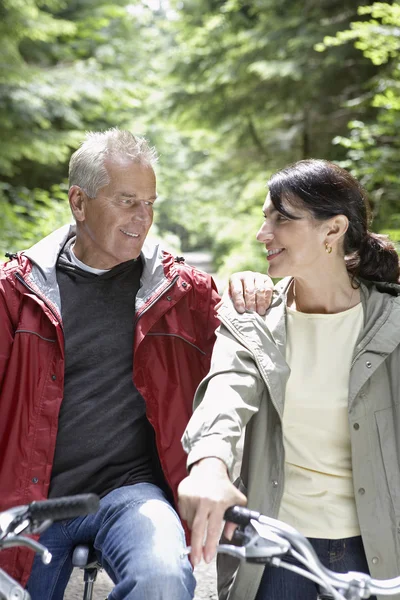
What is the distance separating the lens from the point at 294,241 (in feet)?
Answer: 7.81

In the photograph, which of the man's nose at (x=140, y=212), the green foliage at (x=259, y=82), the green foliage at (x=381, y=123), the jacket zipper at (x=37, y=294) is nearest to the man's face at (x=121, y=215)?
the man's nose at (x=140, y=212)

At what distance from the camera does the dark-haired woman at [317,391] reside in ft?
7.32

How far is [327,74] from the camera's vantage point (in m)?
10.1

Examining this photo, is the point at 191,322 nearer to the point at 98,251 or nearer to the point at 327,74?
the point at 98,251

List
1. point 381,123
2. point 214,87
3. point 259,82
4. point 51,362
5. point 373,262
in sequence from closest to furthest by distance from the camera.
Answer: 1. point 373,262
2. point 51,362
3. point 381,123
4. point 259,82
5. point 214,87

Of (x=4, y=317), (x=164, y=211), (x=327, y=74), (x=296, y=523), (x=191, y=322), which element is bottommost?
(x=164, y=211)

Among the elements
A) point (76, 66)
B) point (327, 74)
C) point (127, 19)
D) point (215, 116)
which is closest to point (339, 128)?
point (327, 74)

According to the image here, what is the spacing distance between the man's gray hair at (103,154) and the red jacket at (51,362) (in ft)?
1.10

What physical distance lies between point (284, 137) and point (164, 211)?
10.00 metres

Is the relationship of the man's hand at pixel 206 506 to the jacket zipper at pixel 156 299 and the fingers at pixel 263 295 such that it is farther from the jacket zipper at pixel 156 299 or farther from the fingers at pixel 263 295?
the jacket zipper at pixel 156 299

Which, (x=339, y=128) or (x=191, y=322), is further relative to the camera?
(x=339, y=128)

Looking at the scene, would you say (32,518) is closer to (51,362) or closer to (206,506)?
(206,506)

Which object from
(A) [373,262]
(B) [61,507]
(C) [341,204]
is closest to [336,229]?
(C) [341,204]

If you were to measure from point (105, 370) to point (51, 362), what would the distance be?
0.19 m
